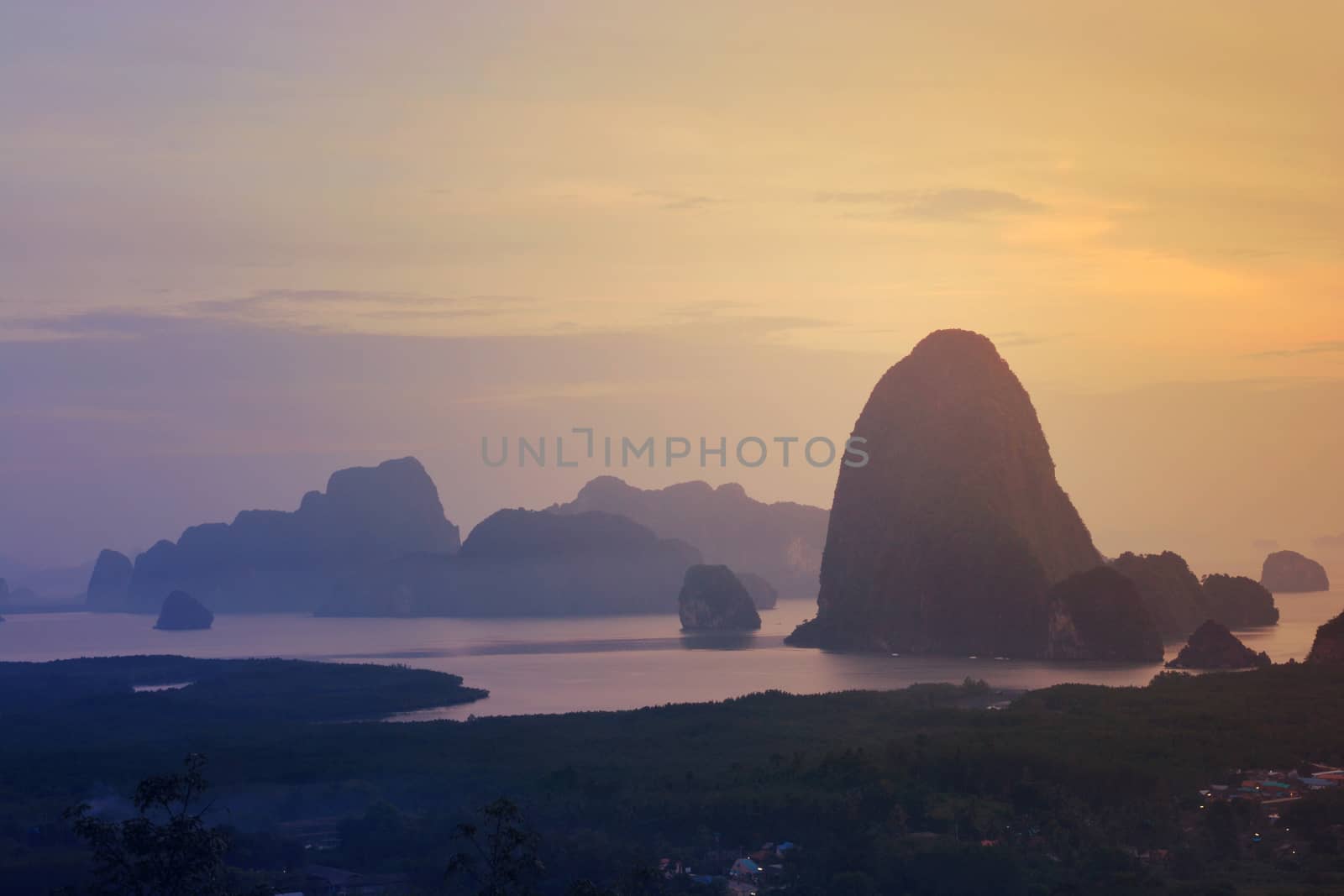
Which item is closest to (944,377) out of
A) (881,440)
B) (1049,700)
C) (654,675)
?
(881,440)

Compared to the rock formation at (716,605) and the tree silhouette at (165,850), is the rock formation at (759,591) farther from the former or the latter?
the tree silhouette at (165,850)

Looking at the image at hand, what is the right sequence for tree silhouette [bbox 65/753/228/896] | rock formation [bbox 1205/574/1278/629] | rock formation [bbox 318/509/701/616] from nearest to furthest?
1. tree silhouette [bbox 65/753/228/896]
2. rock formation [bbox 1205/574/1278/629]
3. rock formation [bbox 318/509/701/616]

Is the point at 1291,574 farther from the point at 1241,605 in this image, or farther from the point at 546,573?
the point at 546,573

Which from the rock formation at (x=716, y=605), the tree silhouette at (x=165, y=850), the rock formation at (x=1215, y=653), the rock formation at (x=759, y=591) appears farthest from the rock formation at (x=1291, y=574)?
the tree silhouette at (x=165, y=850)

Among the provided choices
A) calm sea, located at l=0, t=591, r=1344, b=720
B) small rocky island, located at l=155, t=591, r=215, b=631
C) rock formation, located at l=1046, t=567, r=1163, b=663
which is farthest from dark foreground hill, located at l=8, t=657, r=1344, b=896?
small rocky island, located at l=155, t=591, r=215, b=631

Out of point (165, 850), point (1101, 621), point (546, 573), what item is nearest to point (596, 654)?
point (1101, 621)

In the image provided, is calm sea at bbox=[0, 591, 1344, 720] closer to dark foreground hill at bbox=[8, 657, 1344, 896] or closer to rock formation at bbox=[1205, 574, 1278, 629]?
rock formation at bbox=[1205, 574, 1278, 629]
